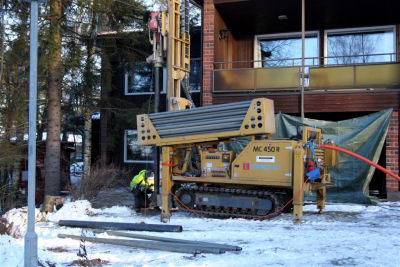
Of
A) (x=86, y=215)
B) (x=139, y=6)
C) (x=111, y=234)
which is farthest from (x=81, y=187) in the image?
(x=139, y=6)

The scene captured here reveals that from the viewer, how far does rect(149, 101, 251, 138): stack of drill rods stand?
1005cm

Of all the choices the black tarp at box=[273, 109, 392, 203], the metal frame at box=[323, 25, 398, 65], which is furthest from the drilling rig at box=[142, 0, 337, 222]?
the metal frame at box=[323, 25, 398, 65]

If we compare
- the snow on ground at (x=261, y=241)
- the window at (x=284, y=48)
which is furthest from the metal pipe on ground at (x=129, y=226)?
the window at (x=284, y=48)

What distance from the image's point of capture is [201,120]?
1050 centimetres

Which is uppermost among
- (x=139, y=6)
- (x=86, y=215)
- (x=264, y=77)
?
(x=139, y=6)

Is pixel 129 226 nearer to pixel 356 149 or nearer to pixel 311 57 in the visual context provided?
pixel 356 149

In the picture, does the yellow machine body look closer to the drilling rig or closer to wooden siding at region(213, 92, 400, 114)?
the drilling rig

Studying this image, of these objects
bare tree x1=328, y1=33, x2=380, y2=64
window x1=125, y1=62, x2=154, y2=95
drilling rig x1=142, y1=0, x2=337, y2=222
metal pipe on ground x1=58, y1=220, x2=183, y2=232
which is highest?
bare tree x1=328, y1=33, x2=380, y2=64

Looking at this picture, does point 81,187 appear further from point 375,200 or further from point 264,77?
point 375,200

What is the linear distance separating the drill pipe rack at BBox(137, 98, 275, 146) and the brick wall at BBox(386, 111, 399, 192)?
4970mm

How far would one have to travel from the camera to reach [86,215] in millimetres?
11367

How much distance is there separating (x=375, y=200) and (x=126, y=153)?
11708 millimetres

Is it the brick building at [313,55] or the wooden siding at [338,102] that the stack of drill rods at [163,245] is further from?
the wooden siding at [338,102]

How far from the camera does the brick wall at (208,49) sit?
14.6m
